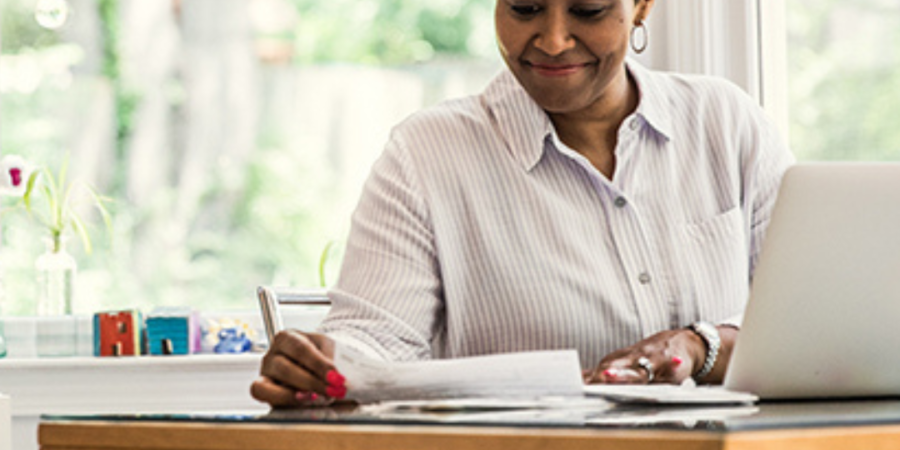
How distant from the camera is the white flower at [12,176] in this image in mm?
3547

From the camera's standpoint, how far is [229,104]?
3748 mm

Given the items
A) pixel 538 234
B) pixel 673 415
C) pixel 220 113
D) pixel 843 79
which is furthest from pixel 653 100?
pixel 220 113

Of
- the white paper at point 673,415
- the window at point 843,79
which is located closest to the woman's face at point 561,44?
the white paper at point 673,415

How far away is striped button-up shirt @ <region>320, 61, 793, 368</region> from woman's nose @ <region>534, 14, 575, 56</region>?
0.11 m

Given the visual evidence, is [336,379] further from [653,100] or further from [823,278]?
[653,100]

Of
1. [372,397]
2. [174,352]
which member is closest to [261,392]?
[372,397]

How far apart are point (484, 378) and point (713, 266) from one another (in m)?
0.78

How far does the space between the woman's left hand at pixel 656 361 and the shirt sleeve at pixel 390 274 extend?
31 centimetres

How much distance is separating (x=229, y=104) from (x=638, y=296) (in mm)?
1984

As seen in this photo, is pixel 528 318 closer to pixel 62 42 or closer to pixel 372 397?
pixel 372 397

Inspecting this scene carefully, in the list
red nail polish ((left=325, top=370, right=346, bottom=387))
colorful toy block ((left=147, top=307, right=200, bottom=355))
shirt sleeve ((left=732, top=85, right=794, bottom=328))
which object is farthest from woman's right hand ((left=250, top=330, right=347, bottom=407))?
colorful toy block ((left=147, top=307, right=200, bottom=355))

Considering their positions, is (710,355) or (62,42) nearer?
(710,355)

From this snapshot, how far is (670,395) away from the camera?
4.40 ft

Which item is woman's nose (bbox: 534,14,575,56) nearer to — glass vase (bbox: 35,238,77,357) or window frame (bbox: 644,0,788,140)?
window frame (bbox: 644,0,788,140)
